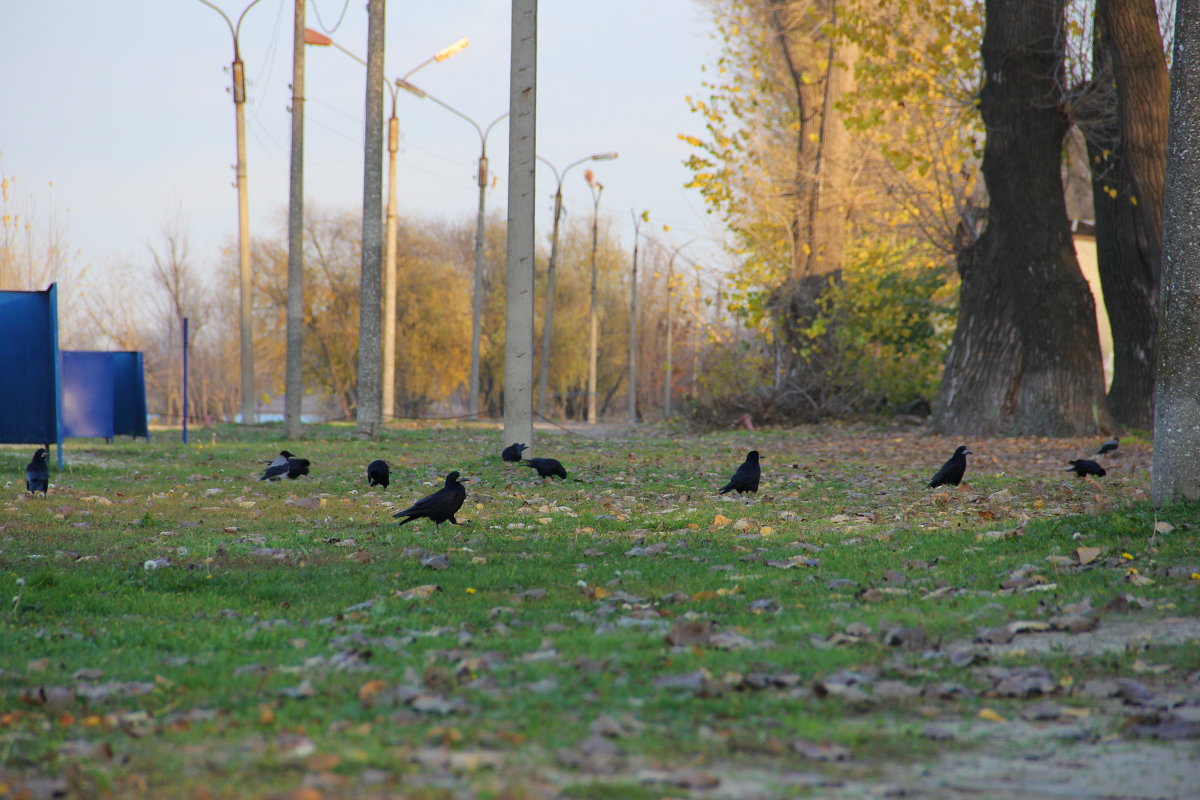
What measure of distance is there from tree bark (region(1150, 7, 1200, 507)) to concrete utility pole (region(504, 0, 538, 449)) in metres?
9.11

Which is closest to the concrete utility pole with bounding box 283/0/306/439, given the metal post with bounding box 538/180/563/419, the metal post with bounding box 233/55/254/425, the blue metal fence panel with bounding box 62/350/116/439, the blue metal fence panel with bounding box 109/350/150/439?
the blue metal fence panel with bounding box 109/350/150/439

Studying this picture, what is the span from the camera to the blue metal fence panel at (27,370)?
47.2ft

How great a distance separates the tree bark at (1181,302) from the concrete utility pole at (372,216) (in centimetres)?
1589

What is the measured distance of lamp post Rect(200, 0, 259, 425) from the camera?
3297cm

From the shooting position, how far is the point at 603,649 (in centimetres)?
503

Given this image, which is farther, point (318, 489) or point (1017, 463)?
point (1017, 463)

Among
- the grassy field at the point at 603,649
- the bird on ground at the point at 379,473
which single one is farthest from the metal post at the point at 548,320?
the grassy field at the point at 603,649

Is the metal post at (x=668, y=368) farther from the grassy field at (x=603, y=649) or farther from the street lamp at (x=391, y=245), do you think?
the grassy field at (x=603, y=649)

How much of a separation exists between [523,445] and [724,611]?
10.1 meters

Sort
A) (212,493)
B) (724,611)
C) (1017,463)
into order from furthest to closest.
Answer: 1. (1017,463)
2. (212,493)
3. (724,611)

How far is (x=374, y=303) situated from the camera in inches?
870

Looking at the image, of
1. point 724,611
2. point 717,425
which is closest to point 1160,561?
point 724,611

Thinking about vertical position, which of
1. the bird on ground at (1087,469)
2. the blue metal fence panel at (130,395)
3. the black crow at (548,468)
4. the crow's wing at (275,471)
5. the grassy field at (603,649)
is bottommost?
the grassy field at (603,649)

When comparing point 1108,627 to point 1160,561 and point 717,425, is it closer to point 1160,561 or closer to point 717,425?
point 1160,561
